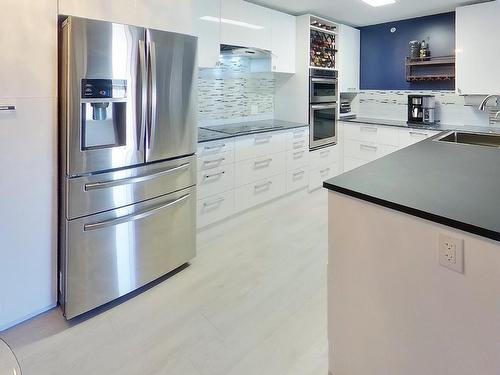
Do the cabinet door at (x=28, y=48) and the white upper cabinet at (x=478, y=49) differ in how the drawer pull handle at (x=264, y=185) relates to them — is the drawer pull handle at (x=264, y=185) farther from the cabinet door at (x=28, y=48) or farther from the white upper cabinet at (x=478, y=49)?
the white upper cabinet at (x=478, y=49)

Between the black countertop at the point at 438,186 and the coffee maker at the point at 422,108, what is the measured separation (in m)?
2.69

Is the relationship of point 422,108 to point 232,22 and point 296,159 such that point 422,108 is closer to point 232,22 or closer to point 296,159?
point 296,159

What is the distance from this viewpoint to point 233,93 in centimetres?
424

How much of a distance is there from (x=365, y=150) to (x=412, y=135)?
0.67 m

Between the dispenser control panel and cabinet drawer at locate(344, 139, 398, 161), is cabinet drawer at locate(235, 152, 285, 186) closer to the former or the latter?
cabinet drawer at locate(344, 139, 398, 161)

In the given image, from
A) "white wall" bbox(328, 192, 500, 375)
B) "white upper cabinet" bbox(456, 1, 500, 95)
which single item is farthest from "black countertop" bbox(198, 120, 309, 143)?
"white wall" bbox(328, 192, 500, 375)

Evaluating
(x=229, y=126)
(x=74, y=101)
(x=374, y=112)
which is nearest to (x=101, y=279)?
(x=74, y=101)

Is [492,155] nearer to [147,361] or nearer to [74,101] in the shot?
[147,361]

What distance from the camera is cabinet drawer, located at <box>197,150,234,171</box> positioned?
313 cm

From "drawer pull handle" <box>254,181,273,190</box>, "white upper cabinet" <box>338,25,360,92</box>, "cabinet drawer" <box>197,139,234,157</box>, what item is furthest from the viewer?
"white upper cabinet" <box>338,25,360,92</box>

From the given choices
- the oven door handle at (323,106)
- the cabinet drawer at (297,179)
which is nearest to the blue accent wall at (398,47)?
the oven door handle at (323,106)

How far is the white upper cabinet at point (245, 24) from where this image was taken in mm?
3455

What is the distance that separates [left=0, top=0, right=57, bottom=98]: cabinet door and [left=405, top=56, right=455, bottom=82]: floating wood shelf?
4.26 metres

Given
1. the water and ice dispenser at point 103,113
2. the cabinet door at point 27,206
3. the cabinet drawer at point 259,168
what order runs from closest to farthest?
the cabinet door at point 27,206 < the water and ice dispenser at point 103,113 < the cabinet drawer at point 259,168
